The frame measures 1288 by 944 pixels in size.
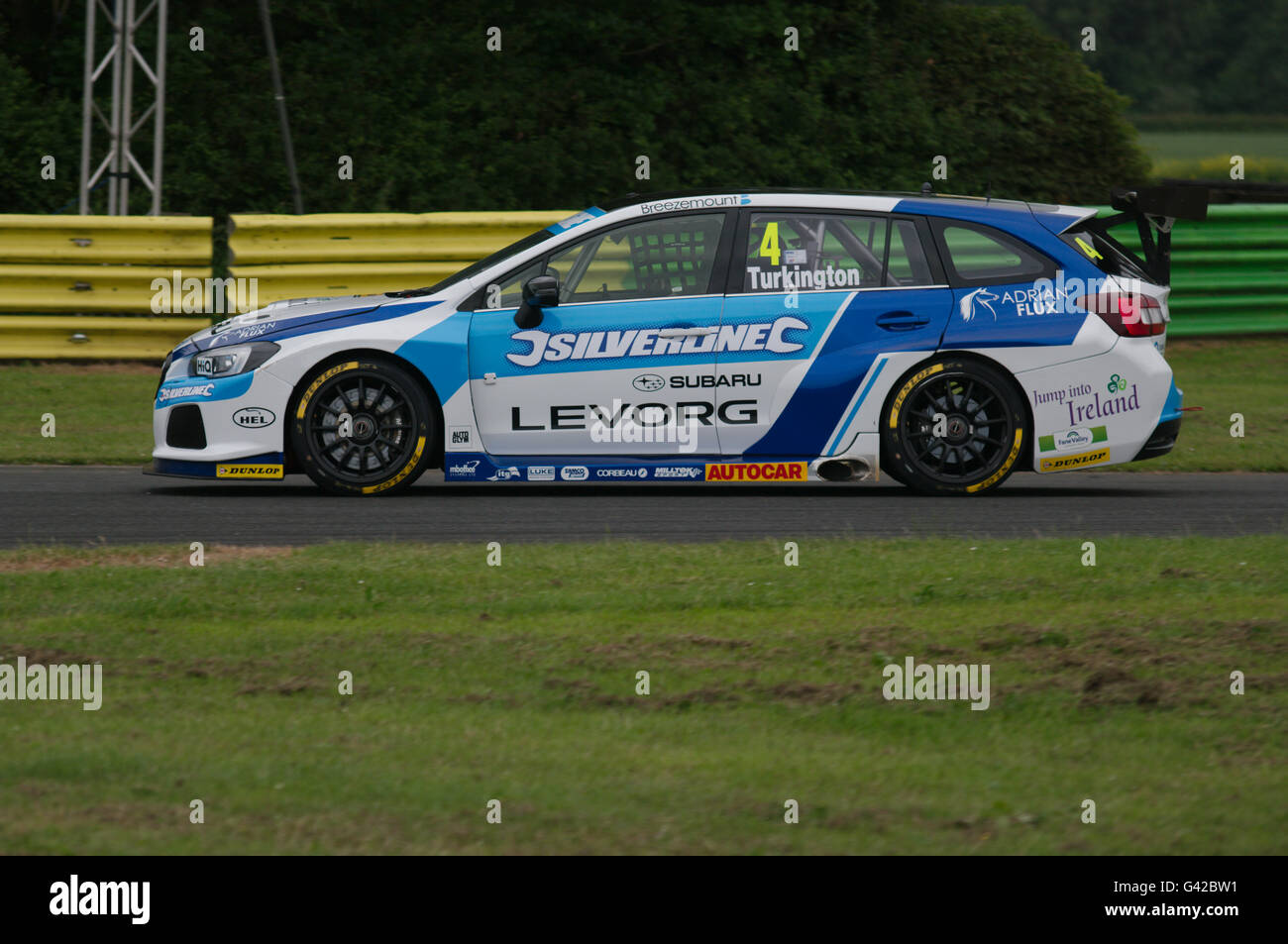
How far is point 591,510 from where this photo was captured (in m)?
9.12

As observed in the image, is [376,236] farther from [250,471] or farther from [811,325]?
[811,325]

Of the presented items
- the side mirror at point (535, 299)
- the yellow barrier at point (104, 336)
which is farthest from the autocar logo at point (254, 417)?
the yellow barrier at point (104, 336)

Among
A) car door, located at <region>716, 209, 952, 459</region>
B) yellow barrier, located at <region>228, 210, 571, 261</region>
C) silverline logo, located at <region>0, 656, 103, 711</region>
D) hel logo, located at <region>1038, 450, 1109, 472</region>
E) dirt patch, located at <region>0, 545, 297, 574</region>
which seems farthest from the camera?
yellow barrier, located at <region>228, 210, 571, 261</region>

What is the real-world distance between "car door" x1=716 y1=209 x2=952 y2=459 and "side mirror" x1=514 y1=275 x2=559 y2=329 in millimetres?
917

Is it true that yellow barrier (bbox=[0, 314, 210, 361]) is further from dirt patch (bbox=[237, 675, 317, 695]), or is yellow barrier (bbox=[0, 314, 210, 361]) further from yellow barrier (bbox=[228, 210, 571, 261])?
dirt patch (bbox=[237, 675, 317, 695])

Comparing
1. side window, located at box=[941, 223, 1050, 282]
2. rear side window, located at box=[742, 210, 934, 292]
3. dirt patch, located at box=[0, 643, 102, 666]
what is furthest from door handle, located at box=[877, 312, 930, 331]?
dirt patch, located at box=[0, 643, 102, 666]

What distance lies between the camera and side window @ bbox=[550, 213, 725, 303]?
30.6 ft

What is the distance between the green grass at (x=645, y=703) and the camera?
14.0 feet

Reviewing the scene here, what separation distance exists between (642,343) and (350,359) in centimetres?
154

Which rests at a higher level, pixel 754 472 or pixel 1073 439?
pixel 1073 439

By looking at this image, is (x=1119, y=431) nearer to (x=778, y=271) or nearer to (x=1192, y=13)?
(x=778, y=271)

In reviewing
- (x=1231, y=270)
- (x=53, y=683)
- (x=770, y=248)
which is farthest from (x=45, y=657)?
(x=1231, y=270)

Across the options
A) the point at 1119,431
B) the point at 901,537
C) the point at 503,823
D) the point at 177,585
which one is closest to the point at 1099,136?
the point at 1119,431

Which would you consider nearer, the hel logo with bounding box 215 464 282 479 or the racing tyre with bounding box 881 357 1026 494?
the hel logo with bounding box 215 464 282 479
